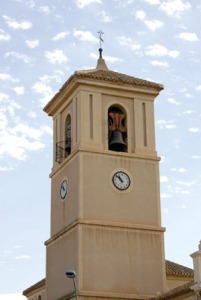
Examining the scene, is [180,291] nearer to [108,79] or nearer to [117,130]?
[117,130]

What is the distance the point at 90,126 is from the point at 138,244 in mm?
5341

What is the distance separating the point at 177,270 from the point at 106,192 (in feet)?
16.5

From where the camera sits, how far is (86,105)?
106 feet

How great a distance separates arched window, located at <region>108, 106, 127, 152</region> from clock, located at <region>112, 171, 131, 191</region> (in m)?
1.29

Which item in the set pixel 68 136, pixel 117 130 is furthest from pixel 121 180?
pixel 68 136

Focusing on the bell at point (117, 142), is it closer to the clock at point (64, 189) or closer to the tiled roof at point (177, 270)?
the clock at point (64, 189)

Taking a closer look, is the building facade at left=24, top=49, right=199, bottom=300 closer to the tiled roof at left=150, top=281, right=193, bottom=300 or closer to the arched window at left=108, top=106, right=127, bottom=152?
the arched window at left=108, top=106, right=127, bottom=152

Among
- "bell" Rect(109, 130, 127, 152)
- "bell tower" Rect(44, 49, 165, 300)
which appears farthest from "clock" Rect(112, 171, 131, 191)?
"bell" Rect(109, 130, 127, 152)

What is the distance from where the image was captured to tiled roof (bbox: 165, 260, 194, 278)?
32.8 meters

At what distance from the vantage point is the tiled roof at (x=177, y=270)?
32.8m

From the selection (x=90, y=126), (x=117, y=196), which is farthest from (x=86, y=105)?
(x=117, y=196)

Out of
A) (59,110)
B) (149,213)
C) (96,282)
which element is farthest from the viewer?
(59,110)

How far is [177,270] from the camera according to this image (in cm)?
3322

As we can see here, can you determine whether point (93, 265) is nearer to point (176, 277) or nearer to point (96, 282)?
point (96, 282)
